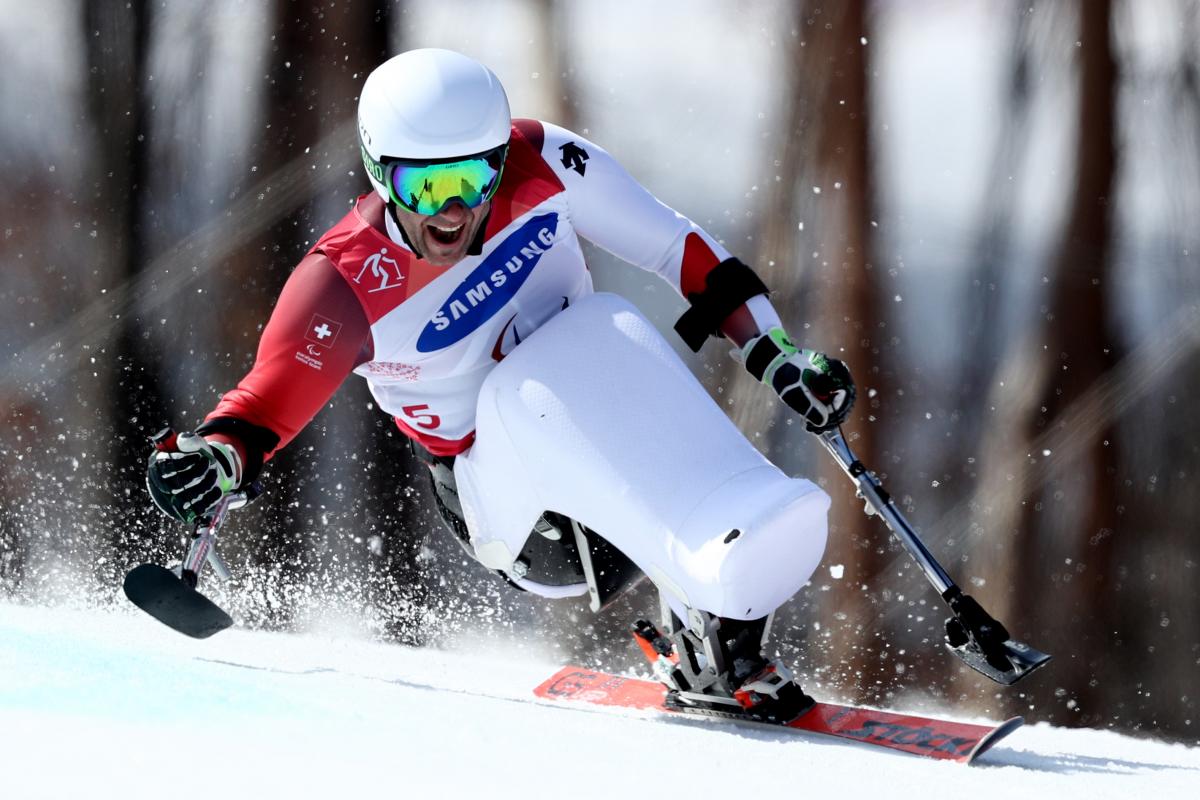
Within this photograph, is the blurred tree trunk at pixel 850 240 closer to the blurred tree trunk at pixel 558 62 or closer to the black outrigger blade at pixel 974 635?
the blurred tree trunk at pixel 558 62

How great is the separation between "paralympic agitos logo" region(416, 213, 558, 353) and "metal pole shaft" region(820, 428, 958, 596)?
761 millimetres

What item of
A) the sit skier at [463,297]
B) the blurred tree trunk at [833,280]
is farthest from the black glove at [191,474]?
the blurred tree trunk at [833,280]

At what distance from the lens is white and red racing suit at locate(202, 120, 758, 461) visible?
277cm

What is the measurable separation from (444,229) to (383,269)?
164 mm

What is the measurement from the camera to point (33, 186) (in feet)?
22.3

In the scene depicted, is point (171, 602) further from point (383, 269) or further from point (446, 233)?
point (446, 233)

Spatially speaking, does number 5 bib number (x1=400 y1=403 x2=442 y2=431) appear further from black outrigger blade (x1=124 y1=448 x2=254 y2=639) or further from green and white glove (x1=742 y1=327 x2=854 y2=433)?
green and white glove (x1=742 y1=327 x2=854 y2=433)

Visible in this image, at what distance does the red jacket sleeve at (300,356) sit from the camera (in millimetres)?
2736

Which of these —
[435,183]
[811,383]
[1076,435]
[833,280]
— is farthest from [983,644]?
[833,280]

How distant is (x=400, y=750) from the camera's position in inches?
84.6

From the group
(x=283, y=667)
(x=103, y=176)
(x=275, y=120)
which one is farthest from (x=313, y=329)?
(x=103, y=176)

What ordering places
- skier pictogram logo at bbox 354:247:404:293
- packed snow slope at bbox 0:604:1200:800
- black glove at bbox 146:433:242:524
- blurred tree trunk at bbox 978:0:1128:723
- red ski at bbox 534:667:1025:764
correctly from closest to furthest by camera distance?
packed snow slope at bbox 0:604:1200:800
red ski at bbox 534:667:1025:764
black glove at bbox 146:433:242:524
skier pictogram logo at bbox 354:247:404:293
blurred tree trunk at bbox 978:0:1128:723

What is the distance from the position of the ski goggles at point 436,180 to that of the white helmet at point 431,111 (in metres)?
0.01

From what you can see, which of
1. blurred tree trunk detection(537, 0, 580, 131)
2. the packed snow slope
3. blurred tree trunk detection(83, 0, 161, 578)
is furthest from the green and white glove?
blurred tree trunk detection(83, 0, 161, 578)
